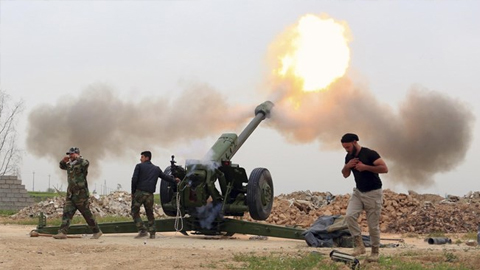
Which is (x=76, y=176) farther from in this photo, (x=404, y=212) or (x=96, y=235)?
(x=404, y=212)

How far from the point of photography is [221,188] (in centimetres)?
1327

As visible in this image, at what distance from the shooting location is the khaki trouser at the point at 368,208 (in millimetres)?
8758

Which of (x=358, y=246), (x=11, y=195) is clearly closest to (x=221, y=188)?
(x=358, y=246)

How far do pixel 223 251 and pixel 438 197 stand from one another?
14907 millimetres

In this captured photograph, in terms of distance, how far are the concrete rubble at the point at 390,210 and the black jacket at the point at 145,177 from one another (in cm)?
614

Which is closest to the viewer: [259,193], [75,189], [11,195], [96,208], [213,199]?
[75,189]

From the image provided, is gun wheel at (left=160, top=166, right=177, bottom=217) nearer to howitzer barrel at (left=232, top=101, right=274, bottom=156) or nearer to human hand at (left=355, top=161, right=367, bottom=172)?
howitzer barrel at (left=232, top=101, right=274, bottom=156)


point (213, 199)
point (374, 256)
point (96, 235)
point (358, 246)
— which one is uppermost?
point (213, 199)

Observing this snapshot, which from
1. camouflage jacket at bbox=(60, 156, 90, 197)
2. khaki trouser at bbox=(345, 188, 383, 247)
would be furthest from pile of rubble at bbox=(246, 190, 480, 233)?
khaki trouser at bbox=(345, 188, 383, 247)

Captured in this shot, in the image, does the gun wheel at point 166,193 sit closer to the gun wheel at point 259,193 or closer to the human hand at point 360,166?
the gun wheel at point 259,193

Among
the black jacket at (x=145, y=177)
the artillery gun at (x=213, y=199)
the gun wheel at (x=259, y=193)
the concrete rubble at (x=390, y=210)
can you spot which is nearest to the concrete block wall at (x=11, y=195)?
the concrete rubble at (x=390, y=210)

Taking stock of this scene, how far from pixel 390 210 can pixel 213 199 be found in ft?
25.4

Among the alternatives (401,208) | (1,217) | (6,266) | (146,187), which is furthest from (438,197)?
(6,266)

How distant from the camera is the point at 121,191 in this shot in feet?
92.9
